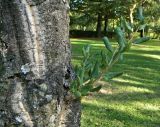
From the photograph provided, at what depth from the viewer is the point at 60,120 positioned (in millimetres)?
1595

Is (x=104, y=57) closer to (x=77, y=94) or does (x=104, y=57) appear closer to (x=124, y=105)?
(x=77, y=94)

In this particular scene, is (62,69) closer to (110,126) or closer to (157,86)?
(110,126)

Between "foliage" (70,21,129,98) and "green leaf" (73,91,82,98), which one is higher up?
"foliage" (70,21,129,98)

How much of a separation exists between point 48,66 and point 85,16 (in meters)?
55.7

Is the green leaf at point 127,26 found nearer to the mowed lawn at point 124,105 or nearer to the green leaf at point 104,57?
the green leaf at point 104,57

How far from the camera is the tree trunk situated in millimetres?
1457

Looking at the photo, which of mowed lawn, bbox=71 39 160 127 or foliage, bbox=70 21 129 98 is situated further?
mowed lawn, bbox=71 39 160 127

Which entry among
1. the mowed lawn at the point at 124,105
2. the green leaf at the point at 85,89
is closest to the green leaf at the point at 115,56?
the green leaf at the point at 85,89

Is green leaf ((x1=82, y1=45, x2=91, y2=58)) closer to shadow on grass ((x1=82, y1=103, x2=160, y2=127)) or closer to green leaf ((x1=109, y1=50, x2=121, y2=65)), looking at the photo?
green leaf ((x1=109, y1=50, x2=121, y2=65))

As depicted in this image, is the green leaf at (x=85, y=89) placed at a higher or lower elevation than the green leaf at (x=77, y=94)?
higher

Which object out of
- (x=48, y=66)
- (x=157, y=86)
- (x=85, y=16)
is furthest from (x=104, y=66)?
(x=85, y=16)

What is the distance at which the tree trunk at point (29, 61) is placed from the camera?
1457mm

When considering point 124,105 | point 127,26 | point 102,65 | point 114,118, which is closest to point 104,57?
point 102,65

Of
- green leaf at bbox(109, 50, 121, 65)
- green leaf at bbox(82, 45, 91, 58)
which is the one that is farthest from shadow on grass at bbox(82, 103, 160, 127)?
green leaf at bbox(109, 50, 121, 65)
